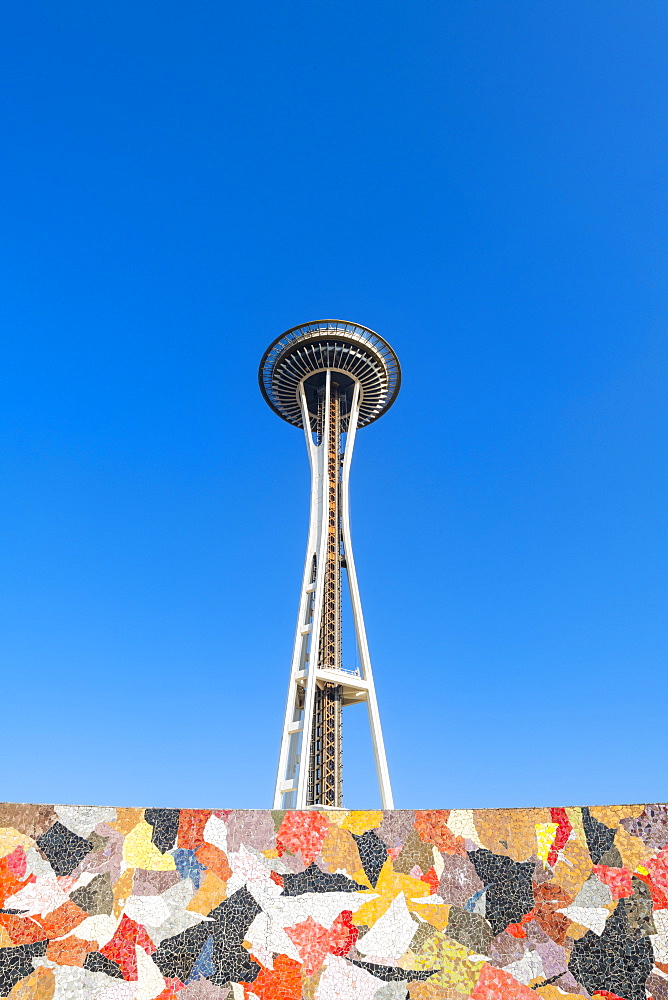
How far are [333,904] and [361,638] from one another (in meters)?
17.7

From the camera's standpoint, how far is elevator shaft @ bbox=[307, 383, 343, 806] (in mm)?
30688

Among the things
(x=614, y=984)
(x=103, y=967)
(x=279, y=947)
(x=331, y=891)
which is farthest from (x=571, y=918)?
(x=103, y=967)

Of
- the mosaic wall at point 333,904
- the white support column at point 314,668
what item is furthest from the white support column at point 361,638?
the mosaic wall at point 333,904

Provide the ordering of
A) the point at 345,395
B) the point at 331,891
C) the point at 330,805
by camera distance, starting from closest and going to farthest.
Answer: the point at 331,891 < the point at 330,805 < the point at 345,395

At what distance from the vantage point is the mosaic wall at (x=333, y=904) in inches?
559

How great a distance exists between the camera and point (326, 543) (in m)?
34.6

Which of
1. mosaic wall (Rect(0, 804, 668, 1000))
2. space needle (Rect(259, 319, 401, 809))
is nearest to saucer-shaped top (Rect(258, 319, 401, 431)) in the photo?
space needle (Rect(259, 319, 401, 809))

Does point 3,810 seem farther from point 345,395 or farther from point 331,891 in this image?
point 345,395

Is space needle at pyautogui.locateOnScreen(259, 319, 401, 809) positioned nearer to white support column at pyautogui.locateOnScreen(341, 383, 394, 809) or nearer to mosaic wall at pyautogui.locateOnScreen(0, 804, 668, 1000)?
white support column at pyautogui.locateOnScreen(341, 383, 394, 809)

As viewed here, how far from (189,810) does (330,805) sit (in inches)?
583

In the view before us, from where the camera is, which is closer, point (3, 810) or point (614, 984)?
point (614, 984)

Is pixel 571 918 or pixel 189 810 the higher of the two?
pixel 189 810

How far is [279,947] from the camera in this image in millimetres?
14711

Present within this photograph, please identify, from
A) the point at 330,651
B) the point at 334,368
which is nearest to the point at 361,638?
the point at 330,651
